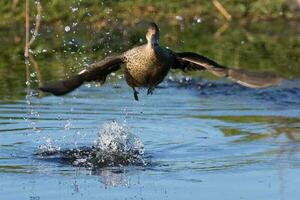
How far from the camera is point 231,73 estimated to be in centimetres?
941

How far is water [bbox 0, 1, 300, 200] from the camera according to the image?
902 centimetres

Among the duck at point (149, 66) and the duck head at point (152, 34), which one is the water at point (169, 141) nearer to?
the duck at point (149, 66)

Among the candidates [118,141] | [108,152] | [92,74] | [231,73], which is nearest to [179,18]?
[118,141]

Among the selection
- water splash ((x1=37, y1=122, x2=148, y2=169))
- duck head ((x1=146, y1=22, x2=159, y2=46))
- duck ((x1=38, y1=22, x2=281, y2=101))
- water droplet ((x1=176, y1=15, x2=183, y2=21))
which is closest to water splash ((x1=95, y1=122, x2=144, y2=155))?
water splash ((x1=37, y1=122, x2=148, y2=169))

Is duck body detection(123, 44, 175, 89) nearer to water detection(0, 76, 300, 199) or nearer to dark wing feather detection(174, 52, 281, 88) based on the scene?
dark wing feather detection(174, 52, 281, 88)

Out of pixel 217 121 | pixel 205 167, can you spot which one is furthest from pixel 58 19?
pixel 205 167

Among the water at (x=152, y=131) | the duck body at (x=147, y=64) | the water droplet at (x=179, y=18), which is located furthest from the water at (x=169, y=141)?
the water droplet at (x=179, y=18)

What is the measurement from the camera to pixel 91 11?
2264 cm

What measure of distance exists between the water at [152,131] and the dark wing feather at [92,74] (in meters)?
0.76

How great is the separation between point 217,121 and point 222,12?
11555 millimetres

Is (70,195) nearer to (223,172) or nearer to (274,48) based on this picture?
(223,172)

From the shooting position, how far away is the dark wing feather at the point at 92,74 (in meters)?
8.97

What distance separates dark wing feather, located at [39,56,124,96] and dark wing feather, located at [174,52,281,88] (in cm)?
55

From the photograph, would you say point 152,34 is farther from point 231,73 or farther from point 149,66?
point 231,73
